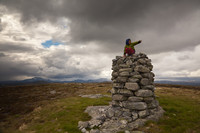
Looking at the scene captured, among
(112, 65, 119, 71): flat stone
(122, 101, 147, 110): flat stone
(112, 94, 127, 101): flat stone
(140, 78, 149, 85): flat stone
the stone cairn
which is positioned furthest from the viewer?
(112, 65, 119, 71): flat stone

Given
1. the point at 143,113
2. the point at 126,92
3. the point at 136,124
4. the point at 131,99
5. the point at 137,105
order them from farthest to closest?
1. the point at 126,92
2. the point at 131,99
3. the point at 137,105
4. the point at 143,113
5. the point at 136,124

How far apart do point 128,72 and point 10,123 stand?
2113 cm

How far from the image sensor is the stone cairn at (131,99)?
13.9m

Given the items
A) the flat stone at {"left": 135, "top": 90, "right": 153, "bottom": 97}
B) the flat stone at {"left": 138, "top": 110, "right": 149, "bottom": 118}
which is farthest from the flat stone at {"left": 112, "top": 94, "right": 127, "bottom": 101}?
the flat stone at {"left": 138, "top": 110, "right": 149, "bottom": 118}

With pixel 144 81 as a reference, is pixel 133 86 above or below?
below

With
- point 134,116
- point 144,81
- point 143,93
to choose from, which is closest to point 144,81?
point 144,81

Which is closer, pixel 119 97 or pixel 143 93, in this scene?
pixel 143 93

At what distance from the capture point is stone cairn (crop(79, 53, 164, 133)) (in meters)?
13.9

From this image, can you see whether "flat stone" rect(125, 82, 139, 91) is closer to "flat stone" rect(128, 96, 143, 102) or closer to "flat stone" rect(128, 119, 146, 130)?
"flat stone" rect(128, 96, 143, 102)

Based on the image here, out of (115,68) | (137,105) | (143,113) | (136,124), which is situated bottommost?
(136,124)

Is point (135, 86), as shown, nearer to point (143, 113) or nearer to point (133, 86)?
point (133, 86)

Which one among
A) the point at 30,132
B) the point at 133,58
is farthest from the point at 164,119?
the point at 30,132

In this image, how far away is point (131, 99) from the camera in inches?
607

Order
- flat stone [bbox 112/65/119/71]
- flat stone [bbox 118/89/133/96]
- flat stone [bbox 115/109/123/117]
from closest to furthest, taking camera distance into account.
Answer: flat stone [bbox 115/109/123/117] < flat stone [bbox 118/89/133/96] < flat stone [bbox 112/65/119/71]
